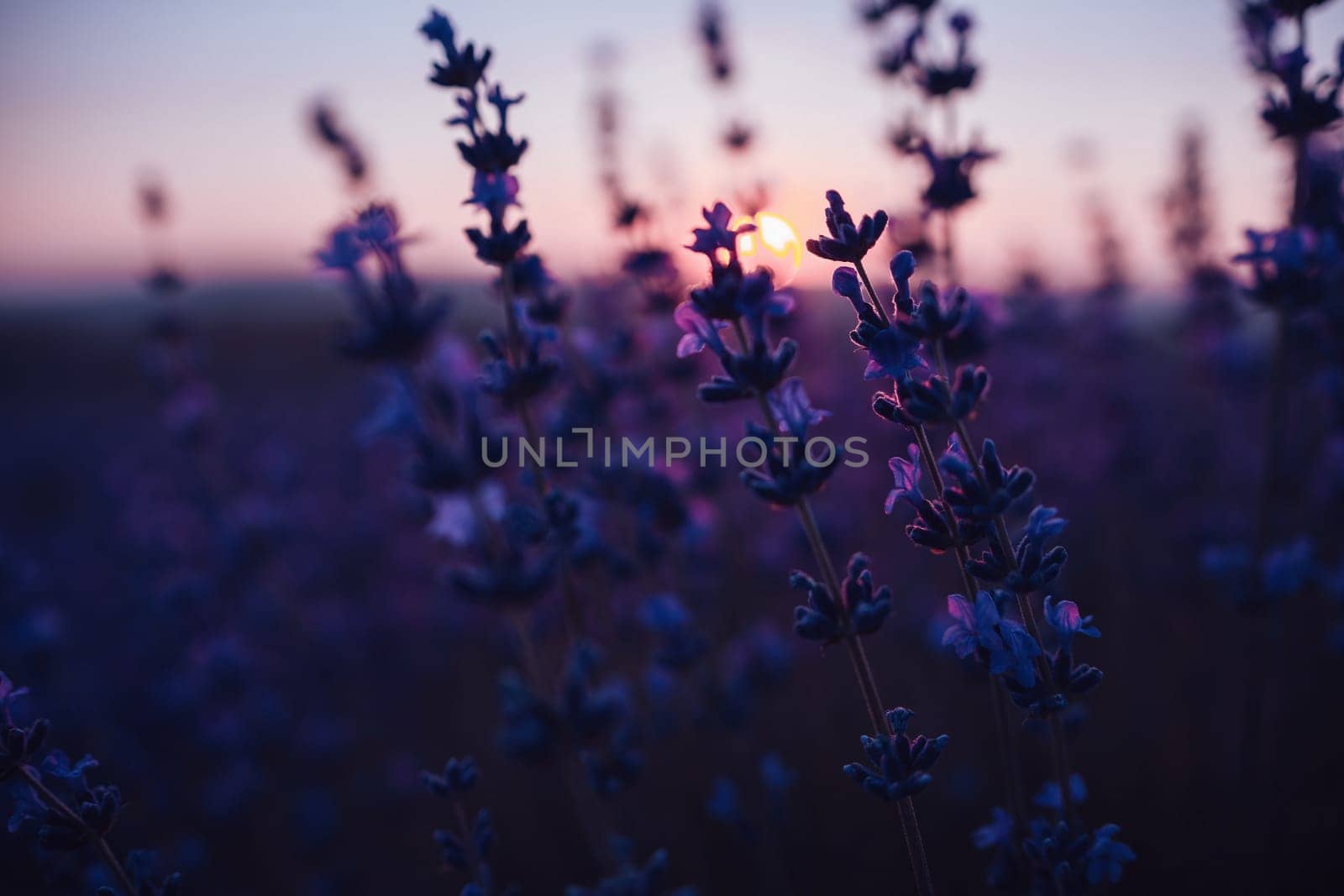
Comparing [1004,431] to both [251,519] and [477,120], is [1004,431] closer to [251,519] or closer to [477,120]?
[477,120]

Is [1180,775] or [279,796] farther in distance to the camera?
[279,796]

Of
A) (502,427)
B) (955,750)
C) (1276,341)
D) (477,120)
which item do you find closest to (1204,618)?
(955,750)

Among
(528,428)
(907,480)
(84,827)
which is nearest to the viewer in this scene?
(907,480)

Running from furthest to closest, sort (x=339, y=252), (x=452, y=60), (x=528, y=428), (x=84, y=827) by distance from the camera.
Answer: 1. (x=339, y=252)
2. (x=528, y=428)
3. (x=452, y=60)
4. (x=84, y=827)

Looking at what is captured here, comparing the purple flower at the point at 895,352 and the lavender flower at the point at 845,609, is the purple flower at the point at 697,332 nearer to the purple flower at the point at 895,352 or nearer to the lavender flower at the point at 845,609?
the purple flower at the point at 895,352

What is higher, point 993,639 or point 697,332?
point 697,332

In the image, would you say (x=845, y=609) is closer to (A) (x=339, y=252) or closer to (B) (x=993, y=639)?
(B) (x=993, y=639)

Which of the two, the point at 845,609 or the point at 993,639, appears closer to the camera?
the point at 993,639

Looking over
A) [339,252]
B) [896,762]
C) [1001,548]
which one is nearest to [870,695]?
[896,762]

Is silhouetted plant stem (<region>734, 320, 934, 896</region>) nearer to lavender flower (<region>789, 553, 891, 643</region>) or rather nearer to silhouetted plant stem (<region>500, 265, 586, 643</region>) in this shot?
lavender flower (<region>789, 553, 891, 643</region>)

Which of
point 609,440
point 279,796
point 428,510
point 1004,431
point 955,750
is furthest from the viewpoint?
point 1004,431
